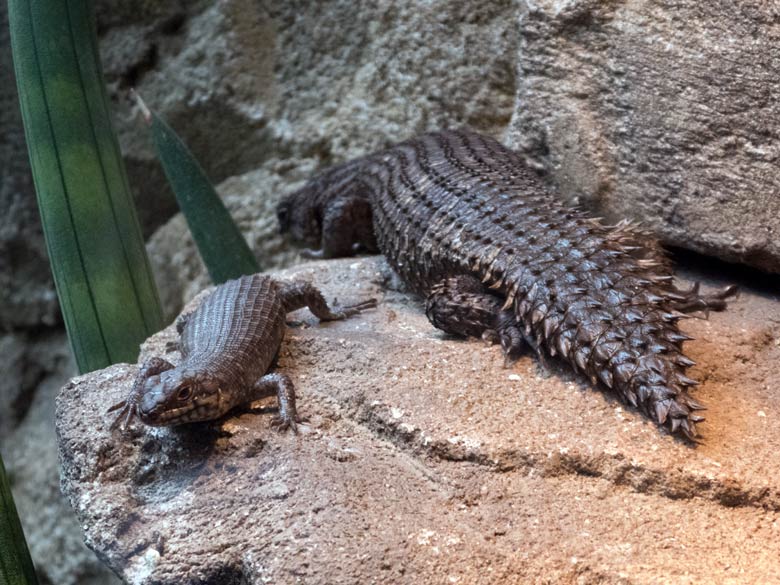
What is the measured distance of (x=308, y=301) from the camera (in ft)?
12.2

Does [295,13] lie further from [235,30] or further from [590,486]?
[590,486]

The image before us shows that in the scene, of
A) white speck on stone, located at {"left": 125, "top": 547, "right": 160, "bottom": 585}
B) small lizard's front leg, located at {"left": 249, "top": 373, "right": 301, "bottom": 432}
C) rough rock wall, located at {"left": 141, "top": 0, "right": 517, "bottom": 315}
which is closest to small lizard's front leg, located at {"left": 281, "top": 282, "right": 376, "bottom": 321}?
small lizard's front leg, located at {"left": 249, "top": 373, "right": 301, "bottom": 432}

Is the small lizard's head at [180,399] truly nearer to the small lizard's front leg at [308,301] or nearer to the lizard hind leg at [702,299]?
the small lizard's front leg at [308,301]

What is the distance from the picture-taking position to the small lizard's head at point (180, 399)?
273 centimetres

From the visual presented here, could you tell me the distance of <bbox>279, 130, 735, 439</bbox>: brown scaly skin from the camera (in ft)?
9.09

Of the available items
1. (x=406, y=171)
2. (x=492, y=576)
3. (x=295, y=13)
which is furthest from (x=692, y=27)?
(x=295, y=13)

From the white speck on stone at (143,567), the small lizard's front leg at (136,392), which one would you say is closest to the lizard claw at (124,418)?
the small lizard's front leg at (136,392)

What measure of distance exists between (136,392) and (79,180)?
115 centimetres

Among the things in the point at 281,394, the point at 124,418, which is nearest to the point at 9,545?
the point at 124,418

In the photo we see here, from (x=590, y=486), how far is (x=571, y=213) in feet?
4.29

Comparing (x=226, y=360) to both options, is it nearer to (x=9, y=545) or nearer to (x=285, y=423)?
(x=285, y=423)

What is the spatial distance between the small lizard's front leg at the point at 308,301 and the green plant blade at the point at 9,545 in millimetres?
1216

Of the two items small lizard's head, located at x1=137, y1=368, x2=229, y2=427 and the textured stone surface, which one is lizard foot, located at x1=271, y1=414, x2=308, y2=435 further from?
the textured stone surface

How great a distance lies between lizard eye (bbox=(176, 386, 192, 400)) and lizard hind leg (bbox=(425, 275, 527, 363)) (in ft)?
3.43
